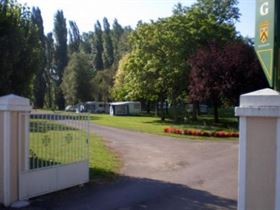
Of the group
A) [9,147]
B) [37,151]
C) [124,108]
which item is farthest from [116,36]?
[9,147]

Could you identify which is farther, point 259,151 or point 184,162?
point 184,162

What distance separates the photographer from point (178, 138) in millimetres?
25984

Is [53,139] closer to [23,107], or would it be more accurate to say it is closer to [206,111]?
[23,107]

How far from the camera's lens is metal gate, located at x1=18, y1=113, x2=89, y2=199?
33.9 feet

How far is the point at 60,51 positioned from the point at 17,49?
7630cm

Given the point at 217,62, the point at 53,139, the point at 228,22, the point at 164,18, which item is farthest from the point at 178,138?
the point at 228,22

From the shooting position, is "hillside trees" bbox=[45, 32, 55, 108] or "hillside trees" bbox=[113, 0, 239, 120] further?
"hillside trees" bbox=[45, 32, 55, 108]

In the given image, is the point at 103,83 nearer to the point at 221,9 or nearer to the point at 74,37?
the point at 74,37

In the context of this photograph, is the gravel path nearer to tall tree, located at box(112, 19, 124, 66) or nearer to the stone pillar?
the stone pillar

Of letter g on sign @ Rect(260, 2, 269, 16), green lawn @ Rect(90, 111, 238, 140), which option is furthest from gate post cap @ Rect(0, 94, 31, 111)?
green lawn @ Rect(90, 111, 238, 140)

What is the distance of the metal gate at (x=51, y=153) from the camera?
1034 cm

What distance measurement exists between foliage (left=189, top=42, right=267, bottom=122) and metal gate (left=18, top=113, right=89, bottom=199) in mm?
22635

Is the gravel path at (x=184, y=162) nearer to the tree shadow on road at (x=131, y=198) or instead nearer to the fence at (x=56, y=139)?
the tree shadow on road at (x=131, y=198)

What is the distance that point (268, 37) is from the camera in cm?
602
